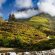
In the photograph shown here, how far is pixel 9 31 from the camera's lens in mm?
49062

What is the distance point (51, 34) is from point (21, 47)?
1530cm

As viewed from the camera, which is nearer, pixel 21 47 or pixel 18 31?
pixel 21 47

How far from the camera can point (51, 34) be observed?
53.4 m

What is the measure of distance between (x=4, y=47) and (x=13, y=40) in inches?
75.1

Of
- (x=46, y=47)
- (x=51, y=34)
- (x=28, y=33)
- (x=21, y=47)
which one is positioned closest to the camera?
(x=46, y=47)

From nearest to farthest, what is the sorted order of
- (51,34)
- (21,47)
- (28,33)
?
(21,47) → (28,33) → (51,34)

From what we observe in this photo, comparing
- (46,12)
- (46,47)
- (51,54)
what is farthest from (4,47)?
(46,12)

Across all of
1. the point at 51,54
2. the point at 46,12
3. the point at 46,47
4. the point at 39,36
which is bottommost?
the point at 51,54

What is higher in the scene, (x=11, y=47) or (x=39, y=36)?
(x=39, y=36)

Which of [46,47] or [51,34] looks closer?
[46,47]

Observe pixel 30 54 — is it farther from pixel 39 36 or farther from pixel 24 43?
pixel 39 36

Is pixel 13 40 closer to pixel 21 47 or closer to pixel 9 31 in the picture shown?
pixel 21 47

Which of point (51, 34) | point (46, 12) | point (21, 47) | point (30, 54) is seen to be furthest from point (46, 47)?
point (46, 12)

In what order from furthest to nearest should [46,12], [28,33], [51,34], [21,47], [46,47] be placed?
1. [46,12]
2. [51,34]
3. [28,33]
4. [21,47]
5. [46,47]
